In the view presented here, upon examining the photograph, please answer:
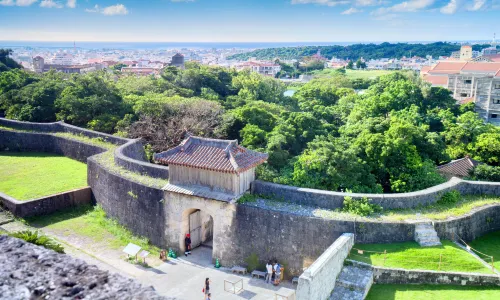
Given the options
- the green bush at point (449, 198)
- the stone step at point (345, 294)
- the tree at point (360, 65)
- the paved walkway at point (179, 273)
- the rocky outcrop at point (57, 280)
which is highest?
the tree at point (360, 65)

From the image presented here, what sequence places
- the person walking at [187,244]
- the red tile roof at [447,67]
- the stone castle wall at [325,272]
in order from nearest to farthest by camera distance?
the stone castle wall at [325,272] → the person walking at [187,244] → the red tile roof at [447,67]

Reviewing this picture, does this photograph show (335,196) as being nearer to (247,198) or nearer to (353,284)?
(247,198)

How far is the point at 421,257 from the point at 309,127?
54.8 ft

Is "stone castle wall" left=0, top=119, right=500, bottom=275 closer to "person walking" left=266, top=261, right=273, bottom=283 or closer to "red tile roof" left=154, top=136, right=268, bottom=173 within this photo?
"person walking" left=266, top=261, right=273, bottom=283

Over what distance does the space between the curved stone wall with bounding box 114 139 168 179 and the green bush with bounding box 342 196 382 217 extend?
24.8 ft

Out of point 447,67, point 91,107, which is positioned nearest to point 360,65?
point 447,67

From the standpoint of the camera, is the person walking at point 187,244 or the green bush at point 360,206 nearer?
the green bush at point 360,206

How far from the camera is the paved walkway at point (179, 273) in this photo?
14.0 metres

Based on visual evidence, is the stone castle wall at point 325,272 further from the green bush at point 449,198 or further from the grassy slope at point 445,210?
the green bush at point 449,198

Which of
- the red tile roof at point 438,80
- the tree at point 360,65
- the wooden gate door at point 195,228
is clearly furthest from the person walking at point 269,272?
the tree at point 360,65

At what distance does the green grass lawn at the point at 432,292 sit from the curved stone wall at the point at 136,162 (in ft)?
31.9

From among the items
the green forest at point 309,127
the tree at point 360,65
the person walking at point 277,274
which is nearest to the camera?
the person walking at point 277,274

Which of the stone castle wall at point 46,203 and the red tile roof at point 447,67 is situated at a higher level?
the red tile roof at point 447,67

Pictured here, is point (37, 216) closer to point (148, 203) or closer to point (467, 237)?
point (148, 203)
